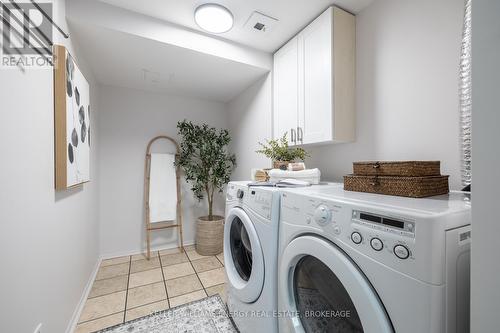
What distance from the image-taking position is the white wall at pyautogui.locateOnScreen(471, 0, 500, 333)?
39 centimetres

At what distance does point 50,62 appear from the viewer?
43.9 inches

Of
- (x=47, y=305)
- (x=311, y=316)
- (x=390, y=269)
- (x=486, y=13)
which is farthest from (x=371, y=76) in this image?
(x=47, y=305)

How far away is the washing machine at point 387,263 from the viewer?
18.8 inches

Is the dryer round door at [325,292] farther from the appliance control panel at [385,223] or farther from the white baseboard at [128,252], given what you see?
the white baseboard at [128,252]

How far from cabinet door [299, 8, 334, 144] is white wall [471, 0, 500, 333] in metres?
1.00

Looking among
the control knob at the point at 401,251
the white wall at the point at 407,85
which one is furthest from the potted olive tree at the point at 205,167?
the control knob at the point at 401,251

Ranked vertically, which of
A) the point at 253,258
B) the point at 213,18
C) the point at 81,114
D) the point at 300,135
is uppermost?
the point at 213,18

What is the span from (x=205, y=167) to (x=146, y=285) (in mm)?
1378

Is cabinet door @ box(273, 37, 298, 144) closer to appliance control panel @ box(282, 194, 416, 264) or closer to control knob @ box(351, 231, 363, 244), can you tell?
appliance control panel @ box(282, 194, 416, 264)

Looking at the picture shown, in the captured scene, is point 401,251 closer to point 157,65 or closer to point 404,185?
point 404,185

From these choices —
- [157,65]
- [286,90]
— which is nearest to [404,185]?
[286,90]

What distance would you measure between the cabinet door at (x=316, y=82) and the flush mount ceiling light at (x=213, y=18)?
23.2 inches

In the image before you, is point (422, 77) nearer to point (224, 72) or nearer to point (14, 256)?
point (224, 72)

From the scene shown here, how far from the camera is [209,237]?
8.41 feet
